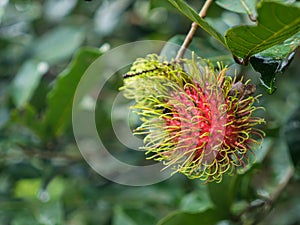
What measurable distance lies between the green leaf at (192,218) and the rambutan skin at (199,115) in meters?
0.23

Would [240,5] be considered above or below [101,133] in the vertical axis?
above

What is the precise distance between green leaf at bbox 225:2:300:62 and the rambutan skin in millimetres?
114

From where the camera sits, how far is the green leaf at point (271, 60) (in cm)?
81

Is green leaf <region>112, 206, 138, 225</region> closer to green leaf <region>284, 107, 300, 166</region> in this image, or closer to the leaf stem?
green leaf <region>284, 107, 300, 166</region>

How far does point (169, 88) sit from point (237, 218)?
46 centimetres

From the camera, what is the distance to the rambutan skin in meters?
0.91

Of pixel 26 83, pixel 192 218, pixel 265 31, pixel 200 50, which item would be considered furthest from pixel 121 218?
pixel 265 31

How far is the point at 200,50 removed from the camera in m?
1.11

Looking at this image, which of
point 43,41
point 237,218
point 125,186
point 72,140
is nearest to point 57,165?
point 72,140

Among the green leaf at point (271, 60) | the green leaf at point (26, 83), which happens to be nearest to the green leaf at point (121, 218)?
the green leaf at point (26, 83)

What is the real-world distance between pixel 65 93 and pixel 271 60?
695mm

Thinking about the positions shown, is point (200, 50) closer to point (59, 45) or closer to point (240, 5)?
point (240, 5)

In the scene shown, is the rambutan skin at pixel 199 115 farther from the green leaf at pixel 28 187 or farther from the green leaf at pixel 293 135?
the green leaf at pixel 28 187


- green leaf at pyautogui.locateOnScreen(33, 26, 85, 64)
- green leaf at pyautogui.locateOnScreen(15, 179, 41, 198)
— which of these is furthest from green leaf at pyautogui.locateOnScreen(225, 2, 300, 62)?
green leaf at pyautogui.locateOnScreen(15, 179, 41, 198)
